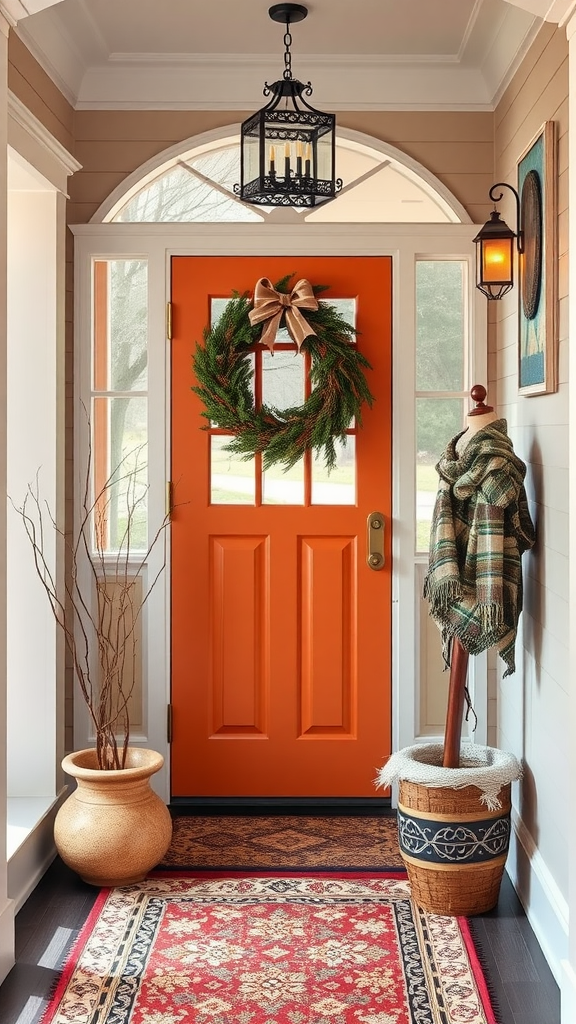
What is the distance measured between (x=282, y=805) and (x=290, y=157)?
7.69 feet

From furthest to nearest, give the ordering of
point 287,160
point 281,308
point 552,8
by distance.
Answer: point 281,308, point 287,160, point 552,8

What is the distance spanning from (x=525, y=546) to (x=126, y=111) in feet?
7.44

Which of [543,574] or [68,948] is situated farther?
[543,574]

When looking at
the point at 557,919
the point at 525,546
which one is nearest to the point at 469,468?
the point at 525,546

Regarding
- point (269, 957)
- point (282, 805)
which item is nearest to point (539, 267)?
point (269, 957)

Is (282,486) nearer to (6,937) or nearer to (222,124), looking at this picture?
(222,124)

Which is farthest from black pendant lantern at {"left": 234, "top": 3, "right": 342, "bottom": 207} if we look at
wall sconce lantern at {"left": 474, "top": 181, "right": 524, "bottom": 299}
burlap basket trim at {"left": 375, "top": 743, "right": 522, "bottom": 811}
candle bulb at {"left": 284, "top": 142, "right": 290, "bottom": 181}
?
burlap basket trim at {"left": 375, "top": 743, "right": 522, "bottom": 811}

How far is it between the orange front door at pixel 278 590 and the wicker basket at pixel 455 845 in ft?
3.02

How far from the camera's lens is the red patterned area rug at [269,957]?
253 cm

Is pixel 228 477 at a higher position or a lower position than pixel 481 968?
higher

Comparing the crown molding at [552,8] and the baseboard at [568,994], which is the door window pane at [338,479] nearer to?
the crown molding at [552,8]

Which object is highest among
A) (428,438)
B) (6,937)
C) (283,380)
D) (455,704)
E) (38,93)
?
(38,93)

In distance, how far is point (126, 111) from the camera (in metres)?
3.95

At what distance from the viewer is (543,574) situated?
3004 mm
